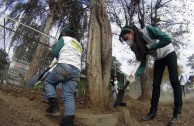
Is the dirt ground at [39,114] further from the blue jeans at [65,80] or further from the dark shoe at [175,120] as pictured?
the blue jeans at [65,80]

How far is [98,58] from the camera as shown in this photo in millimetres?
6031

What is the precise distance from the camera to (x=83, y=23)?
10.4 metres

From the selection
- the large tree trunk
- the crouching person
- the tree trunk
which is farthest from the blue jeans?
the tree trunk

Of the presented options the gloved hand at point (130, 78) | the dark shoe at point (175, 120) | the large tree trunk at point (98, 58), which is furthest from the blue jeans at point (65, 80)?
the dark shoe at point (175, 120)

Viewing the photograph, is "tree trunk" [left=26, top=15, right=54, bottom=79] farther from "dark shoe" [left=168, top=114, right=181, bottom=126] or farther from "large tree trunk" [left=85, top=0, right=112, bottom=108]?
"dark shoe" [left=168, top=114, right=181, bottom=126]

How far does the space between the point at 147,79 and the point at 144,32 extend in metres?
6.71

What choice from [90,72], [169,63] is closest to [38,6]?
[90,72]

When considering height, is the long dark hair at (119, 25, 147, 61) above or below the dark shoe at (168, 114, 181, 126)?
above

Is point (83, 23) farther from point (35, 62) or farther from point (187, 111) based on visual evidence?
point (187, 111)

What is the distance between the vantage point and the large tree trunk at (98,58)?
18.8 feet

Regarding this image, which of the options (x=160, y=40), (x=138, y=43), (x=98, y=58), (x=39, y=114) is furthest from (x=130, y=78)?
(x=39, y=114)

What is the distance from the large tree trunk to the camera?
18.8 ft

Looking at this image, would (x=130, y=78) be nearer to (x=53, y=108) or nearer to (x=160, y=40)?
(x=160, y=40)

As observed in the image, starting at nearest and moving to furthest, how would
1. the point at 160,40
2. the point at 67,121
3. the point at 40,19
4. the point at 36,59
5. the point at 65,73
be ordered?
the point at 67,121 < the point at 65,73 < the point at 160,40 < the point at 36,59 < the point at 40,19
